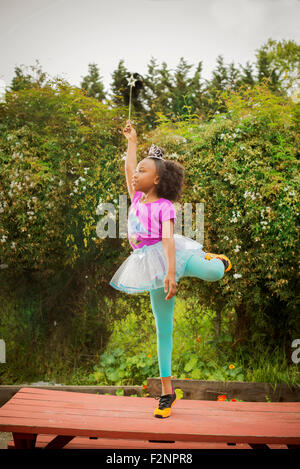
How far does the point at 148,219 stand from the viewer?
8.17 ft

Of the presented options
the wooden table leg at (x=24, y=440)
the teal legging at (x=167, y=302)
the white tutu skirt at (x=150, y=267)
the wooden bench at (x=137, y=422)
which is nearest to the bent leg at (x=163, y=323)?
the teal legging at (x=167, y=302)

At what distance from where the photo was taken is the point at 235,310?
13.8ft

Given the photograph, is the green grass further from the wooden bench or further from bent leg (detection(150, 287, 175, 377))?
bent leg (detection(150, 287, 175, 377))

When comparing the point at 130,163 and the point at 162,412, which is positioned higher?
the point at 130,163

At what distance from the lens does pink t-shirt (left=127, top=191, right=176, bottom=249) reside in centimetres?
246

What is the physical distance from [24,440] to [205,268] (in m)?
1.60

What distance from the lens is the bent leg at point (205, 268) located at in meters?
2.48

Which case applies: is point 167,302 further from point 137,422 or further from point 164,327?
point 137,422

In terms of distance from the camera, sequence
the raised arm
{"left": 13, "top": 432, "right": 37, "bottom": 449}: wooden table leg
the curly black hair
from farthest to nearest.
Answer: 1. the raised arm
2. the curly black hair
3. {"left": 13, "top": 432, "right": 37, "bottom": 449}: wooden table leg

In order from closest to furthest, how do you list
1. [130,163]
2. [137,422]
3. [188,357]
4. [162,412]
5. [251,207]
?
[137,422] < [162,412] < [130,163] < [251,207] < [188,357]

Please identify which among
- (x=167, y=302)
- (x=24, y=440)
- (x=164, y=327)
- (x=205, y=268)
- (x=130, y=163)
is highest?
(x=130, y=163)

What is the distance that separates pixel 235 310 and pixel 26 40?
3.52 m

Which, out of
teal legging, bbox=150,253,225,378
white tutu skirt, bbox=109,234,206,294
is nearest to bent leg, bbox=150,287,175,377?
teal legging, bbox=150,253,225,378

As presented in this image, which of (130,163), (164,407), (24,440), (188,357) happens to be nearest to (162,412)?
(164,407)
